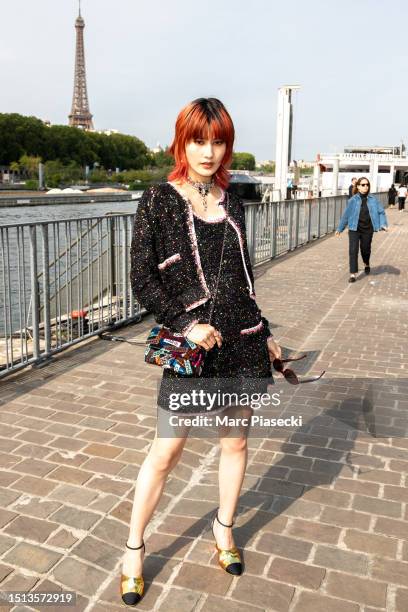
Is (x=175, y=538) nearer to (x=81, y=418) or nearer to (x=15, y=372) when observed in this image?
(x=81, y=418)

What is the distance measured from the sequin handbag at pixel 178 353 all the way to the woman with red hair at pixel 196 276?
3 cm

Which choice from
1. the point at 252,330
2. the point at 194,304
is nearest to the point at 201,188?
the point at 194,304

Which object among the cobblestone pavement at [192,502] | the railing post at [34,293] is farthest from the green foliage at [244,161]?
the cobblestone pavement at [192,502]

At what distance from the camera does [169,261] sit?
2199 mm

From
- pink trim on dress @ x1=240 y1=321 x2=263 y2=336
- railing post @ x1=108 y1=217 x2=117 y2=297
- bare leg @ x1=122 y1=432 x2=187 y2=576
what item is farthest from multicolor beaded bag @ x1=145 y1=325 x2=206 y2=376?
railing post @ x1=108 y1=217 x2=117 y2=297

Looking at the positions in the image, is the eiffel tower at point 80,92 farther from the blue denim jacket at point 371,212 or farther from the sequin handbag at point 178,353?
the sequin handbag at point 178,353

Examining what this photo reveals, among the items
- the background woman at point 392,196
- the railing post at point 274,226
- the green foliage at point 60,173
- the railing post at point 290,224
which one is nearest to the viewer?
the railing post at point 274,226

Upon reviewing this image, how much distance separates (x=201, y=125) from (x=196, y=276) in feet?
1.73

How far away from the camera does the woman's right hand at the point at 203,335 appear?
2.13 meters

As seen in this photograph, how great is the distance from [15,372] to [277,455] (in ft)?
8.22

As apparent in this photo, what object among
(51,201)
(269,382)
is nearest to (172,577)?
(269,382)

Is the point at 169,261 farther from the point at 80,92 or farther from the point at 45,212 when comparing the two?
the point at 80,92

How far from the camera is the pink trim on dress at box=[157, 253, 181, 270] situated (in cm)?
219

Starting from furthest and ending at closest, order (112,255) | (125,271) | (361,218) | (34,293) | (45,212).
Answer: (45,212)
(361,218)
(112,255)
(125,271)
(34,293)
